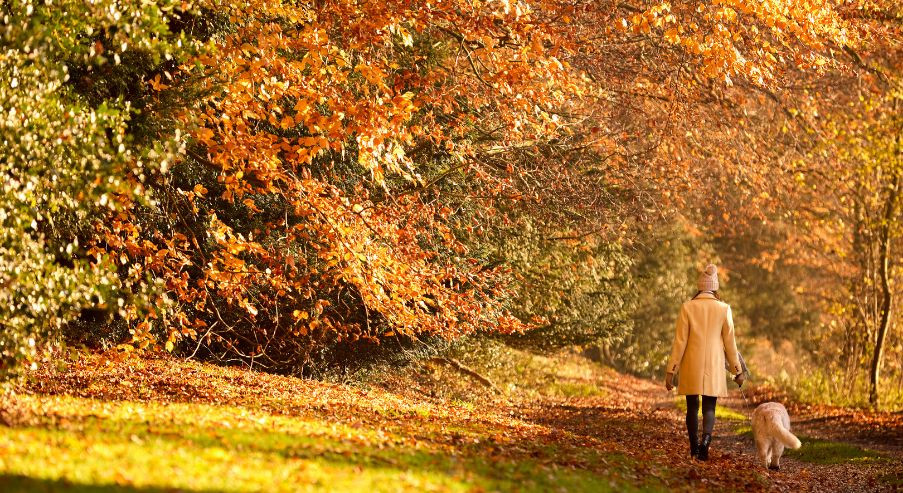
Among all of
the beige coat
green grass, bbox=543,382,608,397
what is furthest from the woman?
green grass, bbox=543,382,608,397

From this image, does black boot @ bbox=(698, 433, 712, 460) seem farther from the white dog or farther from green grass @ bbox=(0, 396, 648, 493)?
green grass @ bbox=(0, 396, 648, 493)

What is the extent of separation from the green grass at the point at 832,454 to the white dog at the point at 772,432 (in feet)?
9.22

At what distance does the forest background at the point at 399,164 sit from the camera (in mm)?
8984

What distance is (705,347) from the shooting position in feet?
35.6

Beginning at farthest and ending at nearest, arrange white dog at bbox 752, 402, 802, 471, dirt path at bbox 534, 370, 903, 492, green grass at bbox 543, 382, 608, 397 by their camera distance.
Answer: green grass at bbox 543, 382, 608, 397 → white dog at bbox 752, 402, 802, 471 → dirt path at bbox 534, 370, 903, 492

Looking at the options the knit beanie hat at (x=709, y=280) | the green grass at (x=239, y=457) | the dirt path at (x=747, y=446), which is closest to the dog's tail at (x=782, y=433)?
the dirt path at (x=747, y=446)

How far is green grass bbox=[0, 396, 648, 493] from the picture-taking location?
605 cm

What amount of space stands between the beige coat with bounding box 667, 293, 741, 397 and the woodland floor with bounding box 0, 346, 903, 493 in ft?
2.76

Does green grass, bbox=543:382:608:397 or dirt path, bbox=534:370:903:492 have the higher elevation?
dirt path, bbox=534:370:903:492

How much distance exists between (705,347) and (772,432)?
4.36 feet

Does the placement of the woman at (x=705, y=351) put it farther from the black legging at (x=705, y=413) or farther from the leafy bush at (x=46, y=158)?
the leafy bush at (x=46, y=158)

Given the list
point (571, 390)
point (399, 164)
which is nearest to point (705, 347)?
point (399, 164)

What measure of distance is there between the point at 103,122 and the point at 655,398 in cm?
2279

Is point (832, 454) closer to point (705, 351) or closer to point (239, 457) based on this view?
point (705, 351)
